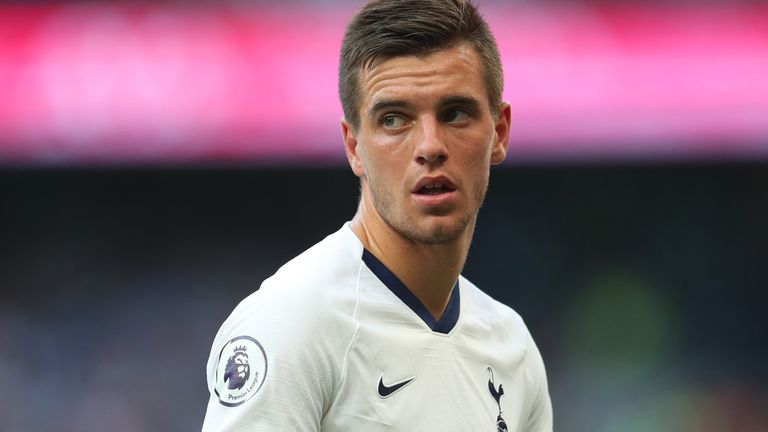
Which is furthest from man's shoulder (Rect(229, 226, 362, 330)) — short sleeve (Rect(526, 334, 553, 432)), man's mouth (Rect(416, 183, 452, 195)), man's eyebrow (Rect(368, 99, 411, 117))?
short sleeve (Rect(526, 334, 553, 432))

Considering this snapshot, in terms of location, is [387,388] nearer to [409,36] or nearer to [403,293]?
[403,293]

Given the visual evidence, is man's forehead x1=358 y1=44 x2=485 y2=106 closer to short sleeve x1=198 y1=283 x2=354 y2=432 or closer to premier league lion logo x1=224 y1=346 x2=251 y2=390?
short sleeve x1=198 y1=283 x2=354 y2=432

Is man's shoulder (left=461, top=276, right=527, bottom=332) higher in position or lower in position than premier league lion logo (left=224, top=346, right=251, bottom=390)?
higher

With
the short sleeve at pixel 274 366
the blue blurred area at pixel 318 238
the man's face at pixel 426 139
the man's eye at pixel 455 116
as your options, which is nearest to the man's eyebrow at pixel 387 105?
the man's face at pixel 426 139

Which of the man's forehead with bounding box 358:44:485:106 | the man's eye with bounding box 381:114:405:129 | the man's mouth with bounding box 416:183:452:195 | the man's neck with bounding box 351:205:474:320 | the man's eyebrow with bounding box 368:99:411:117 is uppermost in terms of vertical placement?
the man's forehead with bounding box 358:44:485:106

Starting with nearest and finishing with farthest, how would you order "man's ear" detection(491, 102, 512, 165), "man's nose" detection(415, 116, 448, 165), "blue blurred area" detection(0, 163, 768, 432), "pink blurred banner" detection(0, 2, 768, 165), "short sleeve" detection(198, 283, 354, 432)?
1. "short sleeve" detection(198, 283, 354, 432)
2. "man's nose" detection(415, 116, 448, 165)
3. "man's ear" detection(491, 102, 512, 165)
4. "pink blurred banner" detection(0, 2, 768, 165)
5. "blue blurred area" detection(0, 163, 768, 432)

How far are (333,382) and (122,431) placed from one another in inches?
249

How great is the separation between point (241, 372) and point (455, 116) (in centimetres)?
83

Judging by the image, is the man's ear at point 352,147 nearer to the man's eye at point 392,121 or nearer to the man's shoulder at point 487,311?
the man's eye at point 392,121

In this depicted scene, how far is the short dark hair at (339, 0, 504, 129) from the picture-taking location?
2.73 meters

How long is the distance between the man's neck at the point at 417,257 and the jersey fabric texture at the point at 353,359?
3 cm

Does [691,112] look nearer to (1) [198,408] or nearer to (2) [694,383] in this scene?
(2) [694,383]

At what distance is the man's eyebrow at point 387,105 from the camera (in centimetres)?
267

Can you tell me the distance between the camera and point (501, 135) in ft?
9.77
